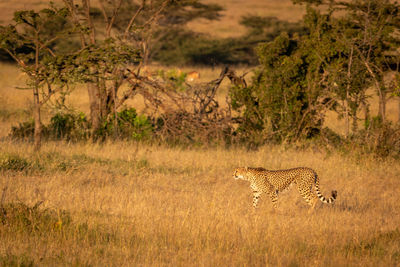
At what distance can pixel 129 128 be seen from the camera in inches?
513

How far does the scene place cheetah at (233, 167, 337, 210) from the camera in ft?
22.9

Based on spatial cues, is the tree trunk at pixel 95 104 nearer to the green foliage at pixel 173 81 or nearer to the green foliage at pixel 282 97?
the green foliage at pixel 173 81

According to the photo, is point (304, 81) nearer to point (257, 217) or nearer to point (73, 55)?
point (73, 55)

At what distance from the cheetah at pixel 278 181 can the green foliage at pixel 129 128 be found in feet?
19.6

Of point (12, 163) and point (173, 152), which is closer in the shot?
point (12, 163)

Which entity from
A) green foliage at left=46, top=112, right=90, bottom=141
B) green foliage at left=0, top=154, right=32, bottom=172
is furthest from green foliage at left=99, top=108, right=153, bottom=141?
green foliage at left=0, top=154, right=32, bottom=172

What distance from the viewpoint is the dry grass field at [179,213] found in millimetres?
5023

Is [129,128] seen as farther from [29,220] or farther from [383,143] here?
[29,220]

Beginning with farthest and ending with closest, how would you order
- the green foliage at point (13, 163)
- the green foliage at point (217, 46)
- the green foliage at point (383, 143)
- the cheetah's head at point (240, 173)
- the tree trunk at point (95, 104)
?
the green foliage at point (217, 46) < the tree trunk at point (95, 104) < the green foliage at point (383, 143) < the green foliage at point (13, 163) < the cheetah's head at point (240, 173)

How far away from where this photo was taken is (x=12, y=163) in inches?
347

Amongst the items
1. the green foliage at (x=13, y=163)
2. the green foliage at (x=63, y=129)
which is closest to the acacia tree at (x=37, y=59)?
the green foliage at (x=13, y=163)

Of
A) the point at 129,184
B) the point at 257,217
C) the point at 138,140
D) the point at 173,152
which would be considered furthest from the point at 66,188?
the point at 138,140

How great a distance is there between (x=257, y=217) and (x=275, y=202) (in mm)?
645

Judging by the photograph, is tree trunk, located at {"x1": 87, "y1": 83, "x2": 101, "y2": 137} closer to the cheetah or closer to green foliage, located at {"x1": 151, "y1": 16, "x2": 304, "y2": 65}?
the cheetah
